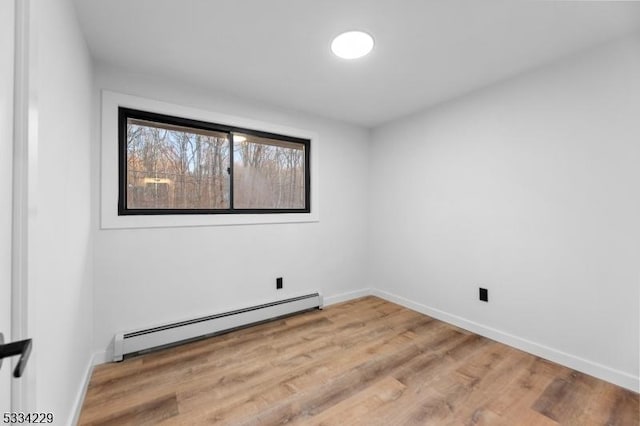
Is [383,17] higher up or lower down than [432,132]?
higher up

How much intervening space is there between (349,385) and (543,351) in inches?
59.9

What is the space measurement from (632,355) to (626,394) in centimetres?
23

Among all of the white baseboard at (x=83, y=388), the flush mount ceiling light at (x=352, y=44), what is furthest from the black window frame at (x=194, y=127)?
the flush mount ceiling light at (x=352, y=44)

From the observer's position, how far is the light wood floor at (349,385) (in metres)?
→ 1.45

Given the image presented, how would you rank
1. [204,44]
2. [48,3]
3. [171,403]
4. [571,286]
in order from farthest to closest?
1. [571,286]
2. [204,44]
3. [171,403]
4. [48,3]

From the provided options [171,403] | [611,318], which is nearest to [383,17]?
[611,318]

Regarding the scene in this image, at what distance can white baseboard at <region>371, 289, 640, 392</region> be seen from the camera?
168 centimetres

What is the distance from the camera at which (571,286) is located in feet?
6.23

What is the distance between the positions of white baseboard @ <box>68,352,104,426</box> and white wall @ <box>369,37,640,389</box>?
9.23ft

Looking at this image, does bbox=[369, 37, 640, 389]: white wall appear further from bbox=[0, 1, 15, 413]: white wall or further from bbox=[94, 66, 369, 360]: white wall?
bbox=[0, 1, 15, 413]: white wall

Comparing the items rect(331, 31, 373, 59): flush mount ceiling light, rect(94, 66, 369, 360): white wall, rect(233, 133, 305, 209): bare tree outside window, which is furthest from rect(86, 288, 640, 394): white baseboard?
rect(331, 31, 373, 59): flush mount ceiling light

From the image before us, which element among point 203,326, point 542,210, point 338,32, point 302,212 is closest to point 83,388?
point 203,326

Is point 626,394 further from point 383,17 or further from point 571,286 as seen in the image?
point 383,17

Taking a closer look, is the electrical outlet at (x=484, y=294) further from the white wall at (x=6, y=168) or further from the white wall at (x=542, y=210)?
the white wall at (x=6, y=168)
